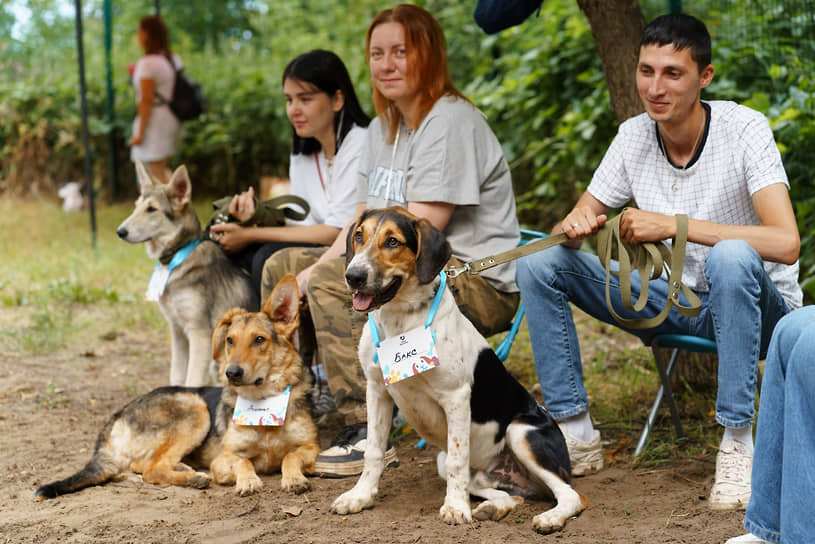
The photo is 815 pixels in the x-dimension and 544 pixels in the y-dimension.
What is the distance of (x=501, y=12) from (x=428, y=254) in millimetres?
1810

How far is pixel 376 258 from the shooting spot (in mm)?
2898

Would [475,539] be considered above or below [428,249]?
below

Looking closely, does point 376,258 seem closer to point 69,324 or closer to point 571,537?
point 571,537

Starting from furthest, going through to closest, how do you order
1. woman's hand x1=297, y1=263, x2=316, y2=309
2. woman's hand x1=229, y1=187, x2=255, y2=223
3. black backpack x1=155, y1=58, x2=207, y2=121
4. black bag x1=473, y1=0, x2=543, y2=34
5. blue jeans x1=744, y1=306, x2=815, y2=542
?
black backpack x1=155, y1=58, x2=207, y2=121 → woman's hand x1=229, y1=187, x2=255, y2=223 → black bag x1=473, y1=0, x2=543, y2=34 → woman's hand x1=297, y1=263, x2=316, y2=309 → blue jeans x1=744, y1=306, x2=815, y2=542

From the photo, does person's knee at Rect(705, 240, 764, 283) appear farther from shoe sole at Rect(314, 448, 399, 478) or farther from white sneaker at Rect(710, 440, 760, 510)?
shoe sole at Rect(314, 448, 399, 478)

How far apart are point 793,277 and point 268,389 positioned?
226cm

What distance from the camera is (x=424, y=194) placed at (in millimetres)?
3668

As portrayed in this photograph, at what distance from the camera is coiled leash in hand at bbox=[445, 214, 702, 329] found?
315 cm

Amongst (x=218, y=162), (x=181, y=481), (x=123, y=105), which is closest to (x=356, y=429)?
(x=181, y=481)

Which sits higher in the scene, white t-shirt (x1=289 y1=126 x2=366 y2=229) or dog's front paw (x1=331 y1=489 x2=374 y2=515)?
white t-shirt (x1=289 y1=126 x2=366 y2=229)

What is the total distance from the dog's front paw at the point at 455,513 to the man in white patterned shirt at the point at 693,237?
2.52 ft

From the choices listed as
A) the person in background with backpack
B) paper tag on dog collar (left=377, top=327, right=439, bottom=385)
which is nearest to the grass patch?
the person in background with backpack

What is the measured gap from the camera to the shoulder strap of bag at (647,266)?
3150 mm

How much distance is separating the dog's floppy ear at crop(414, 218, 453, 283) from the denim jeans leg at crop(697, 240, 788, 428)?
39.4 inches
